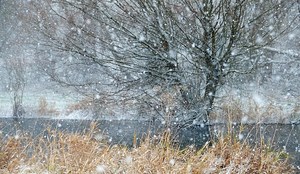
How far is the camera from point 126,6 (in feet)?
23.5

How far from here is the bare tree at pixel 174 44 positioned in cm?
690

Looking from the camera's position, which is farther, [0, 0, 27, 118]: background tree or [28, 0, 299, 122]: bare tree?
[0, 0, 27, 118]: background tree

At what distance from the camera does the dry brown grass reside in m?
4.99

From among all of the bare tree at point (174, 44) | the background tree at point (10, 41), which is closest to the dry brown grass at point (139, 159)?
the bare tree at point (174, 44)

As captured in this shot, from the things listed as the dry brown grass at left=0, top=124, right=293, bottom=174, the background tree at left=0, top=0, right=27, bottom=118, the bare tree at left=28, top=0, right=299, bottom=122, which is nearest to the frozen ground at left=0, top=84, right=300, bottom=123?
the bare tree at left=28, top=0, right=299, bottom=122

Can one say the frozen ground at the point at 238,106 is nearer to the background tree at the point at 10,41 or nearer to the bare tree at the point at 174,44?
the bare tree at the point at 174,44

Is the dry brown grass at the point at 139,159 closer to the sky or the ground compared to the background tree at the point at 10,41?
closer to the ground

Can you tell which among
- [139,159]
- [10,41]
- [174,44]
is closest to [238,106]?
[174,44]

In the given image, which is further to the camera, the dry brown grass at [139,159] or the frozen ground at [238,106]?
the frozen ground at [238,106]

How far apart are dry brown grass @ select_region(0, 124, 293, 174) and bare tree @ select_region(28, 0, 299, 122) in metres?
1.38

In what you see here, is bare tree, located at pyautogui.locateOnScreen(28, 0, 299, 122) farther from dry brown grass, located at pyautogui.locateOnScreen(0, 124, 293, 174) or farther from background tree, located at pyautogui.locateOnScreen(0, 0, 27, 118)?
background tree, located at pyautogui.locateOnScreen(0, 0, 27, 118)

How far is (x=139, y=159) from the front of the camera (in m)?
5.09

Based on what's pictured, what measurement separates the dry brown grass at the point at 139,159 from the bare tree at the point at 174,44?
138 cm

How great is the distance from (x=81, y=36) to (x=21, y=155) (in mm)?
2554
